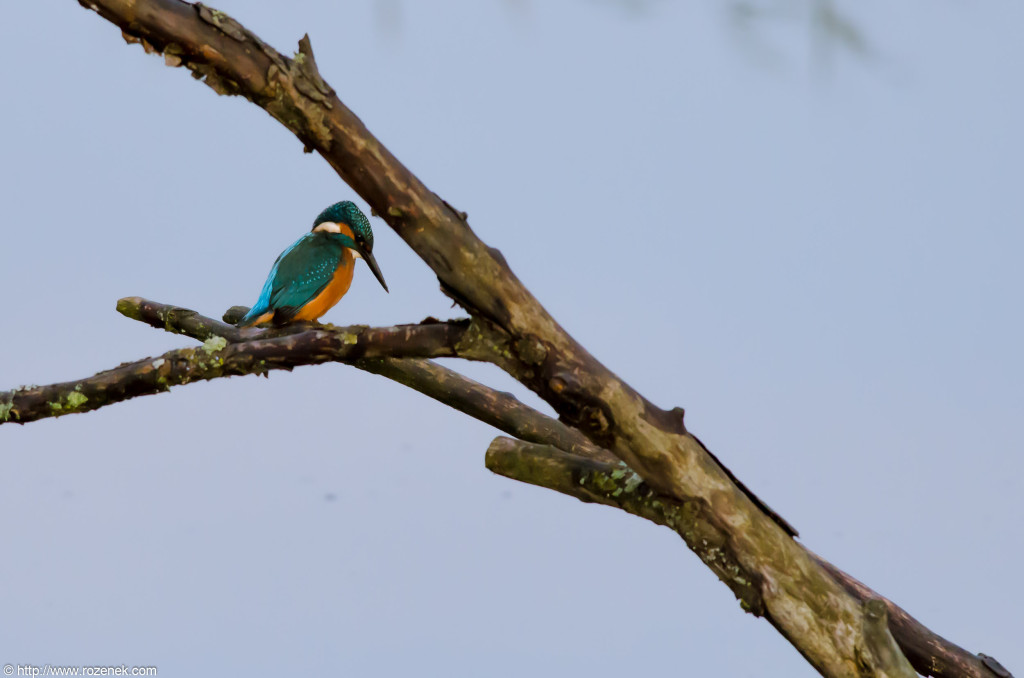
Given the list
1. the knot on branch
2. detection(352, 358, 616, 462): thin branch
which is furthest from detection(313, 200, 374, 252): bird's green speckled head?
the knot on branch

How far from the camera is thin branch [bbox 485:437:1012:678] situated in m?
1.94

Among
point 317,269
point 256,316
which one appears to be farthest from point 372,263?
point 256,316

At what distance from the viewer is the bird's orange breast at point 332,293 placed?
9.10 feet

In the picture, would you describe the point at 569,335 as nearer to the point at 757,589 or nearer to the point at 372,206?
the point at 372,206

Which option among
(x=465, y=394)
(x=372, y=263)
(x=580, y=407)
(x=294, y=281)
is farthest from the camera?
(x=372, y=263)

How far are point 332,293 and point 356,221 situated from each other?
22cm

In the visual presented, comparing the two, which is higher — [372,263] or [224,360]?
[372,263]

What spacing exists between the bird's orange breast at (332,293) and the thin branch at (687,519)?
2.73 ft

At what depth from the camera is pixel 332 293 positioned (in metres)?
2.82

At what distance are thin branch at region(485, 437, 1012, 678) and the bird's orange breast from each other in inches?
32.7

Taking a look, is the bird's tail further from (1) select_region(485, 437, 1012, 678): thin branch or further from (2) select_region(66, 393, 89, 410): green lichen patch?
(1) select_region(485, 437, 1012, 678): thin branch

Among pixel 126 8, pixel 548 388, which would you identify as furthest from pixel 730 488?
pixel 126 8

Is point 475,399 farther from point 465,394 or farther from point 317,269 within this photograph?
point 317,269

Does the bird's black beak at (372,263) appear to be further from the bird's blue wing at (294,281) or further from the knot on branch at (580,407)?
the knot on branch at (580,407)
